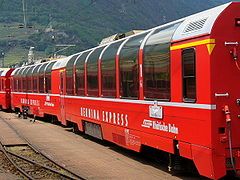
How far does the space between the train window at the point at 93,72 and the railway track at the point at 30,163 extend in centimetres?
241

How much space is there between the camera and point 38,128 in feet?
78.5

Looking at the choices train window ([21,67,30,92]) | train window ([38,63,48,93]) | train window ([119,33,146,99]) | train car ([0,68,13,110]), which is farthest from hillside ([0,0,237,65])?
train window ([119,33,146,99])

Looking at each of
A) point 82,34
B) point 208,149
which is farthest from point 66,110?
point 82,34

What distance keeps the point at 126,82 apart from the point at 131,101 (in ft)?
2.01

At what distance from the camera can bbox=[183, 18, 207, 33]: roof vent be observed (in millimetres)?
8685

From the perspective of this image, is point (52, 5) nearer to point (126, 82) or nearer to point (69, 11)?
point (69, 11)

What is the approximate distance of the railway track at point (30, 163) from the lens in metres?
11.3

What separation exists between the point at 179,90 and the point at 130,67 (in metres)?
2.93

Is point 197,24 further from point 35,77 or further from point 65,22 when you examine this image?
point 65,22

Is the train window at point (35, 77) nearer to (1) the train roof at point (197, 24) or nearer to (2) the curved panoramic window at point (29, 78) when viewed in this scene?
(2) the curved panoramic window at point (29, 78)

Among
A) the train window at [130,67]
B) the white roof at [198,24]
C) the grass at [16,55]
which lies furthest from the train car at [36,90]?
the grass at [16,55]

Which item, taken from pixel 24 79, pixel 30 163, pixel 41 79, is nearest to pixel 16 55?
pixel 24 79

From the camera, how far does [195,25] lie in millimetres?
8906

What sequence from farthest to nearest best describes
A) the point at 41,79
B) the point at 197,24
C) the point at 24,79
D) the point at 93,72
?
the point at 24,79 → the point at 41,79 → the point at 93,72 → the point at 197,24
